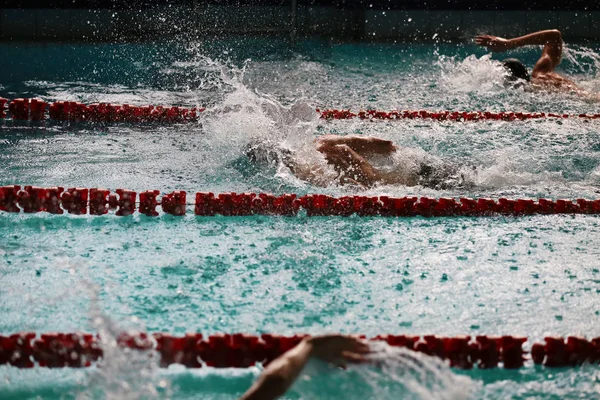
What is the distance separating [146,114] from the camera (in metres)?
5.77

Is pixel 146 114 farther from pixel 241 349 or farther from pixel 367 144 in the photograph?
pixel 241 349

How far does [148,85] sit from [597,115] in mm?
4224

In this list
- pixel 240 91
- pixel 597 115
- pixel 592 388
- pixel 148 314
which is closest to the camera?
pixel 592 388

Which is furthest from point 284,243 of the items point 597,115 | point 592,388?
point 597,115

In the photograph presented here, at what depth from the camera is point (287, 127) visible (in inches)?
180

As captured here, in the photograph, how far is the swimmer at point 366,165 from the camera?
4109 mm

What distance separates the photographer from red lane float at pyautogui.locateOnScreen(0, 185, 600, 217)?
3.74 m

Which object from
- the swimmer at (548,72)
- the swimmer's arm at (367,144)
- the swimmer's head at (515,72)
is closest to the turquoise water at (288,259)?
the swimmer's arm at (367,144)

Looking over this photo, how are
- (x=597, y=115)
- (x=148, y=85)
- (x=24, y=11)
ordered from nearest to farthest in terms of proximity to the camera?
(x=597, y=115) → (x=148, y=85) → (x=24, y=11)

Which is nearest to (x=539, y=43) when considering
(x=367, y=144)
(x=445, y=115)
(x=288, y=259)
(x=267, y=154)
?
(x=445, y=115)

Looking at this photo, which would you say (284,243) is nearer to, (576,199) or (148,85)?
(576,199)

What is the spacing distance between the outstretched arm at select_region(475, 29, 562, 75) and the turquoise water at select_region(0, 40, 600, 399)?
0.69 meters

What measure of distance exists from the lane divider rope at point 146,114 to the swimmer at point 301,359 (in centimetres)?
414

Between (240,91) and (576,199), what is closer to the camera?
(576,199)
